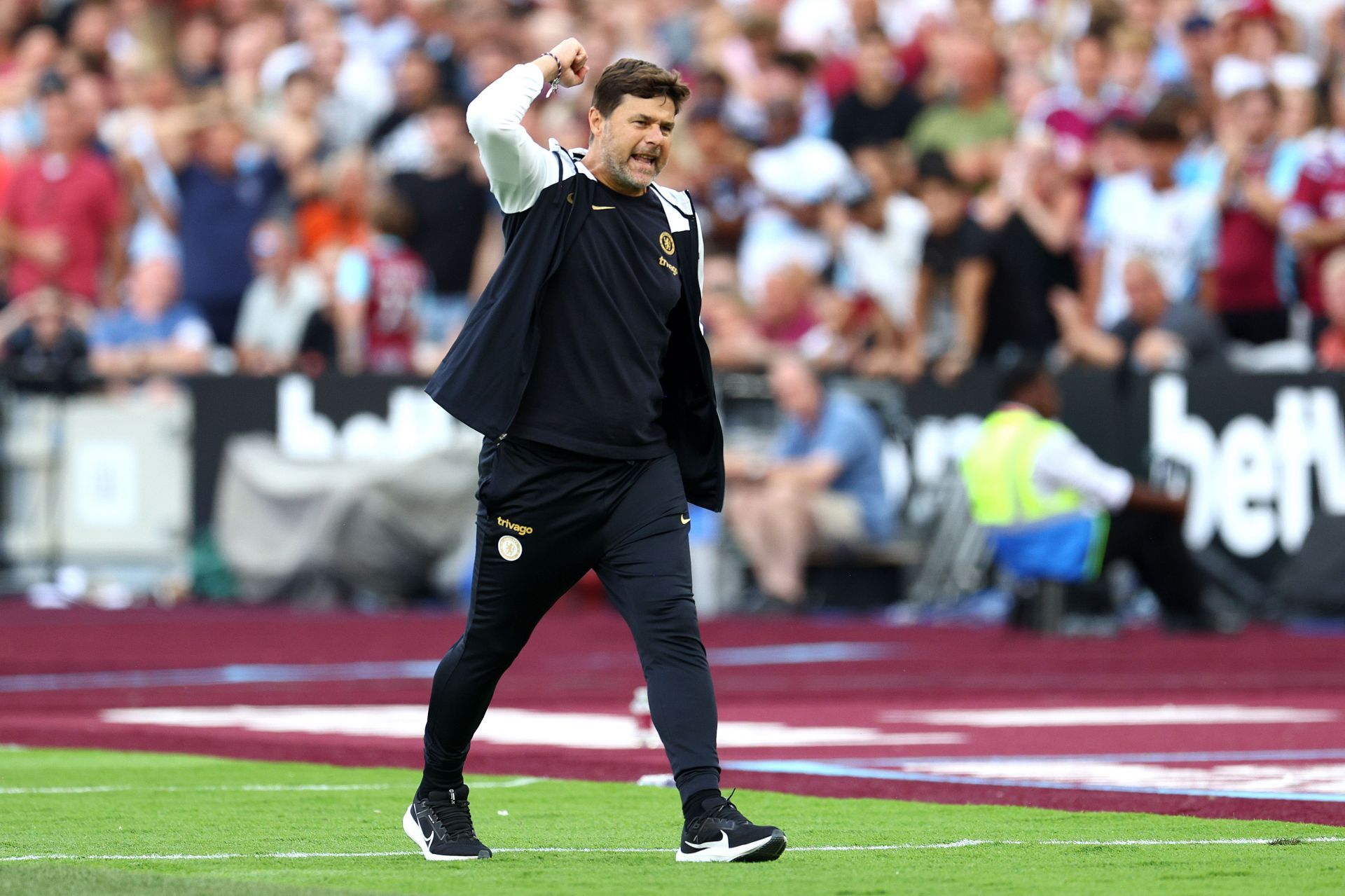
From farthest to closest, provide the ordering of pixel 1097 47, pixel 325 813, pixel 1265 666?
1. pixel 1097 47
2. pixel 1265 666
3. pixel 325 813

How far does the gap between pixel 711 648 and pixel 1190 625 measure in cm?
323

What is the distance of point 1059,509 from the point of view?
52.4 feet

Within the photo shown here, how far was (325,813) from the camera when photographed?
7.81 metres

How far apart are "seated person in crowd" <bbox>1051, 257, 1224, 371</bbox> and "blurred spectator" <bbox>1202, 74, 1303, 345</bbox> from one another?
9.8 inches

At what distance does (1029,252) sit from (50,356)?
8114 mm

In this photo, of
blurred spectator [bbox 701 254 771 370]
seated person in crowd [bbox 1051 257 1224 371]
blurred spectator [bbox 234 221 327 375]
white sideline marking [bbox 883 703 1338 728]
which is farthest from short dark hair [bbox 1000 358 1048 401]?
blurred spectator [bbox 234 221 327 375]

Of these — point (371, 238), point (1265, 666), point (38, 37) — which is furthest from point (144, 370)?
point (1265, 666)

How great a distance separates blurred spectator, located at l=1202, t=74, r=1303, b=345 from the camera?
1694 centimetres

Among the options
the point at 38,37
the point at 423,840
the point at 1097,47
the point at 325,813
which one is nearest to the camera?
the point at 423,840

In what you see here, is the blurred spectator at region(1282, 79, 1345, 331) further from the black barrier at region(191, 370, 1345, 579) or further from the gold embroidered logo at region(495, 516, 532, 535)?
the gold embroidered logo at region(495, 516, 532, 535)

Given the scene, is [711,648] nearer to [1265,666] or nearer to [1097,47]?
[1265,666]

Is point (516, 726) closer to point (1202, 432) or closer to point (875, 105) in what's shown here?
point (1202, 432)

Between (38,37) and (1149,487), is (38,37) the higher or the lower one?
the higher one

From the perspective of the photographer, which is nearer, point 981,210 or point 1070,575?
point 1070,575
